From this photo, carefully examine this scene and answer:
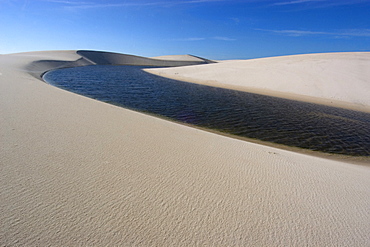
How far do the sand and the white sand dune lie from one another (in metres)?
16.0

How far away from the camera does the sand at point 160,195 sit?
6.59ft

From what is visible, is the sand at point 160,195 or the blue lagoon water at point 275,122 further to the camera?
the blue lagoon water at point 275,122

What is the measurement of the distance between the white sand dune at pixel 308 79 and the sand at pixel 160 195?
1601cm

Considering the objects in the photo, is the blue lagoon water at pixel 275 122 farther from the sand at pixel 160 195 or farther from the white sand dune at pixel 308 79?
the white sand dune at pixel 308 79

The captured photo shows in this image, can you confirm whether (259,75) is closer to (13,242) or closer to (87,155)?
(87,155)

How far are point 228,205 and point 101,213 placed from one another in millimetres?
1471

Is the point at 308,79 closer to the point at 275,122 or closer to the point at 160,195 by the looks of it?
the point at 275,122

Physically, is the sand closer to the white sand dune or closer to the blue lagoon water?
the blue lagoon water

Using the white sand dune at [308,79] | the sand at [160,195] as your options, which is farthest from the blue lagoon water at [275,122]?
the white sand dune at [308,79]

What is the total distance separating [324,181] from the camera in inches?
145

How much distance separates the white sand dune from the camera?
57.7 feet

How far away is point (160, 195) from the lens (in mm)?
2621

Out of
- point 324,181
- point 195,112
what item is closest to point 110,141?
point 324,181

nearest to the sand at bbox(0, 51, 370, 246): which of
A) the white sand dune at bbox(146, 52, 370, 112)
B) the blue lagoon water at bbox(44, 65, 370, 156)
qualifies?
the blue lagoon water at bbox(44, 65, 370, 156)
